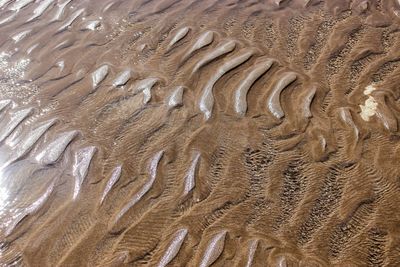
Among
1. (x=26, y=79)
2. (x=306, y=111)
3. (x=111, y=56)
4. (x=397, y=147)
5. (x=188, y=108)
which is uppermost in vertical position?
(x=26, y=79)

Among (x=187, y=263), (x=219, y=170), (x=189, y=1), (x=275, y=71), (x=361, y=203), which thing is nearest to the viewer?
(x=187, y=263)

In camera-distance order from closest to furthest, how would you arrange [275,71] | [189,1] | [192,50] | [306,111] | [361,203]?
[361,203], [306,111], [275,71], [192,50], [189,1]

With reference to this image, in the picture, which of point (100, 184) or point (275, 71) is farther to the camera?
point (275, 71)

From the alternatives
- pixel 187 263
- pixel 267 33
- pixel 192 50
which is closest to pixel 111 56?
pixel 192 50

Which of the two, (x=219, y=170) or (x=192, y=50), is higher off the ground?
(x=192, y=50)

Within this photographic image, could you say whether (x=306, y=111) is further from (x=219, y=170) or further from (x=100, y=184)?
(x=100, y=184)

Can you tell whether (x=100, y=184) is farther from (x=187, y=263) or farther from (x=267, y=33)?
(x=267, y=33)
